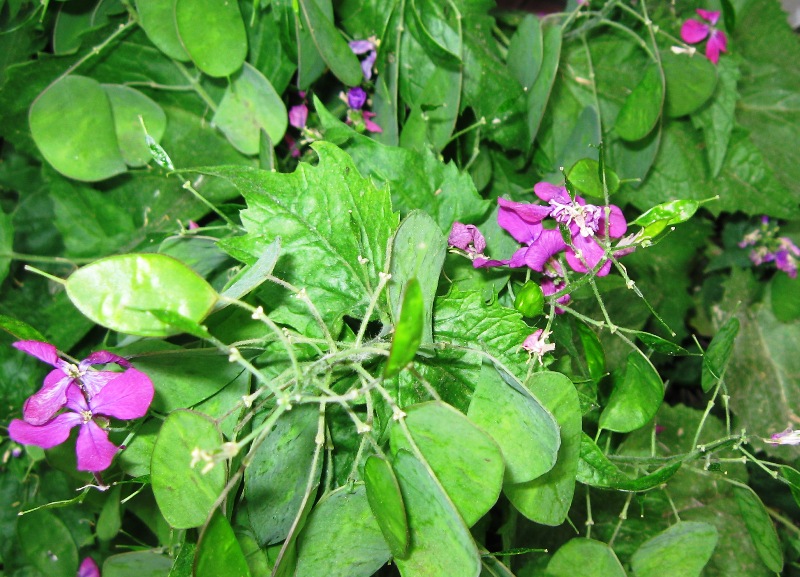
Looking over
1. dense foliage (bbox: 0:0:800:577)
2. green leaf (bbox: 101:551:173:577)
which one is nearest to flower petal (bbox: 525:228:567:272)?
dense foliage (bbox: 0:0:800:577)

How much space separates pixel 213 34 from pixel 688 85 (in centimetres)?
56

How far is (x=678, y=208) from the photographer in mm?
564

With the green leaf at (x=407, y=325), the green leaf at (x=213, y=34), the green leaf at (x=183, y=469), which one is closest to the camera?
the green leaf at (x=407, y=325)

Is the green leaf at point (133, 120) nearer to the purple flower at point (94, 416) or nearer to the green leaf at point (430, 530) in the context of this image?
the purple flower at point (94, 416)

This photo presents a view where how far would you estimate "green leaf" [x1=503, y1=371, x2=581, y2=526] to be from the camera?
1.68 feet

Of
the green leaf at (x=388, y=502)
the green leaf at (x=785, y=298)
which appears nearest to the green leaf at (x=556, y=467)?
the green leaf at (x=388, y=502)

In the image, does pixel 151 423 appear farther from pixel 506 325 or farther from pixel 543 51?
pixel 543 51

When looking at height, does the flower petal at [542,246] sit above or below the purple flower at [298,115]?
below

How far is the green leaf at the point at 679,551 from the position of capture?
1.91ft

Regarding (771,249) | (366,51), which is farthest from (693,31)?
(366,51)

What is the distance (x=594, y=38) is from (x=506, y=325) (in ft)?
1.67

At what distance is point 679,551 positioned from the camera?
59cm

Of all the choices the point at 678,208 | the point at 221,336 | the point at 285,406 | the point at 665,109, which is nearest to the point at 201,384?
the point at 221,336

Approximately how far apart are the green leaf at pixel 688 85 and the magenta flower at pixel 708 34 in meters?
0.06
